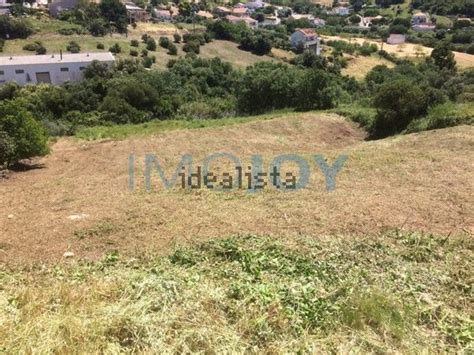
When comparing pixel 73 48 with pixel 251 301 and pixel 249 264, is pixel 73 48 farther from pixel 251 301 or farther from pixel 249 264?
pixel 251 301

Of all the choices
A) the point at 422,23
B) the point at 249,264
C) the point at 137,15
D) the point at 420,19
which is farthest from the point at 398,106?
the point at 420,19

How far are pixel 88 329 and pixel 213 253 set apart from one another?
182 centimetres

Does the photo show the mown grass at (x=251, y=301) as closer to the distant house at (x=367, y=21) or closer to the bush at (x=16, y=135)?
the bush at (x=16, y=135)

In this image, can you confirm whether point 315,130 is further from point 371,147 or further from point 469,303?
point 469,303

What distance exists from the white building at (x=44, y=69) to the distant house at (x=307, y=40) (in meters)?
25.0

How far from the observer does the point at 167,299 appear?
10.7 feet

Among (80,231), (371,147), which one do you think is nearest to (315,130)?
(371,147)

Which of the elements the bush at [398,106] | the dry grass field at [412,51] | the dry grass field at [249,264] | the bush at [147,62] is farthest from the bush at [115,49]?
the dry grass field at [249,264]

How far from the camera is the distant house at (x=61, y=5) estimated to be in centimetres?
5518

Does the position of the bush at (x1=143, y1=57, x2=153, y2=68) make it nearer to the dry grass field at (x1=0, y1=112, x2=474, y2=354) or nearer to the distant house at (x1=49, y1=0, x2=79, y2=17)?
the distant house at (x1=49, y1=0, x2=79, y2=17)

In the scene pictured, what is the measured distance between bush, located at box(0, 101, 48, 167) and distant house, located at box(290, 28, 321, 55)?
41.8m

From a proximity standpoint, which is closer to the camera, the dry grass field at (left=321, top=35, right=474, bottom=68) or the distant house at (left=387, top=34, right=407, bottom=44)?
the dry grass field at (left=321, top=35, right=474, bottom=68)

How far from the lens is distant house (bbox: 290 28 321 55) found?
157 ft

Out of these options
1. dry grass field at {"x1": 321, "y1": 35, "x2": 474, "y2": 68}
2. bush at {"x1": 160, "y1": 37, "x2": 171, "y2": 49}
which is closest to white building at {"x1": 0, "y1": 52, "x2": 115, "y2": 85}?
bush at {"x1": 160, "y1": 37, "x2": 171, "y2": 49}
